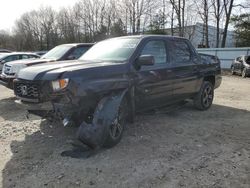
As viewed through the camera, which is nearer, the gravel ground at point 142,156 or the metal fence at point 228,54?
the gravel ground at point 142,156

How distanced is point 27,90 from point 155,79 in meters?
2.30

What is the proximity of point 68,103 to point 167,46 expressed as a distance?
2676 millimetres

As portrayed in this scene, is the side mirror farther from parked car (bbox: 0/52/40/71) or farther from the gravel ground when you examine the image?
parked car (bbox: 0/52/40/71)

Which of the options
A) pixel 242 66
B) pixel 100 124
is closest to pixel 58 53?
pixel 100 124

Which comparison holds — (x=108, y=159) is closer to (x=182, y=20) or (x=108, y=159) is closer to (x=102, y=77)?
(x=102, y=77)

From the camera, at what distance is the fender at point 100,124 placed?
14.2 feet

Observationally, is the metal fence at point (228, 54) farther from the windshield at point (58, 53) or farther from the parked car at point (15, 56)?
the windshield at point (58, 53)

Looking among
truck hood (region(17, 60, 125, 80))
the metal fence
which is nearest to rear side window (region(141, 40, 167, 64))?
truck hood (region(17, 60, 125, 80))

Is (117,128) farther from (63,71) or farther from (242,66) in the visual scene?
(242,66)

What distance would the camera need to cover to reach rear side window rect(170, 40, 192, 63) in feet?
20.2

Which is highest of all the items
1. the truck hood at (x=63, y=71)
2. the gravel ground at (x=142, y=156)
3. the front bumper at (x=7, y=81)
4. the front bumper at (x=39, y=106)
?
the truck hood at (x=63, y=71)

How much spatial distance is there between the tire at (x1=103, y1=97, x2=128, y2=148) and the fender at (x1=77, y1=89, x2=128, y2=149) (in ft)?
0.42

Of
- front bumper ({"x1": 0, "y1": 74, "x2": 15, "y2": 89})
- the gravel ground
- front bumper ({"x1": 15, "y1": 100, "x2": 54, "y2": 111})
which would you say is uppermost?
front bumper ({"x1": 0, "y1": 74, "x2": 15, "y2": 89})

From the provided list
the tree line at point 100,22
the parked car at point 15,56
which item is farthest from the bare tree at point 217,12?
the parked car at point 15,56
